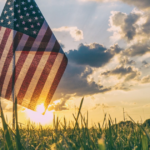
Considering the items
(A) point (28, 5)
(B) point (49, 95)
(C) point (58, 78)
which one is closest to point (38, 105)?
(B) point (49, 95)

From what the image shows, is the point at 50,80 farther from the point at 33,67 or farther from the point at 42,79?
the point at 33,67

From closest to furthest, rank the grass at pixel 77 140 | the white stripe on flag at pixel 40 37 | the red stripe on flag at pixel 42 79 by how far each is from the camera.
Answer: the grass at pixel 77 140 → the white stripe on flag at pixel 40 37 → the red stripe on flag at pixel 42 79

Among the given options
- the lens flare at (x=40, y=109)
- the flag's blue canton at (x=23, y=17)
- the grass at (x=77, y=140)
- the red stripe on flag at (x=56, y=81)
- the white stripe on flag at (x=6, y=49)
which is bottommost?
the grass at (x=77, y=140)

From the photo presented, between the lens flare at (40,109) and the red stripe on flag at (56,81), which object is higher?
the red stripe on flag at (56,81)

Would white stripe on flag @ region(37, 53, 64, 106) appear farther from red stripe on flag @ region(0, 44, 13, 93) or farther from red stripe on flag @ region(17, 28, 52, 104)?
red stripe on flag @ region(0, 44, 13, 93)

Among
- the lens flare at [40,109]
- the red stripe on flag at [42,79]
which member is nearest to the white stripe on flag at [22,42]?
the red stripe on flag at [42,79]

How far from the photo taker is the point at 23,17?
340 inches

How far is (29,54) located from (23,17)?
191 cm

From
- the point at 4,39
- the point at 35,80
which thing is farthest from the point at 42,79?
the point at 4,39

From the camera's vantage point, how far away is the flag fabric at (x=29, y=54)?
848cm

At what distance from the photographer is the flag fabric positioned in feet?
27.8

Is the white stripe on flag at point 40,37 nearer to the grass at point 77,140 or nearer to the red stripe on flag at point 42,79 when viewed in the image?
the red stripe on flag at point 42,79

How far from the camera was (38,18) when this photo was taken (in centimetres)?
847

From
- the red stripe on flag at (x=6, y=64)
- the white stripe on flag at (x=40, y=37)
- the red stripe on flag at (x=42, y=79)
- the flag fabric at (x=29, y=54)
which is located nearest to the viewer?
the white stripe on flag at (x=40, y=37)
